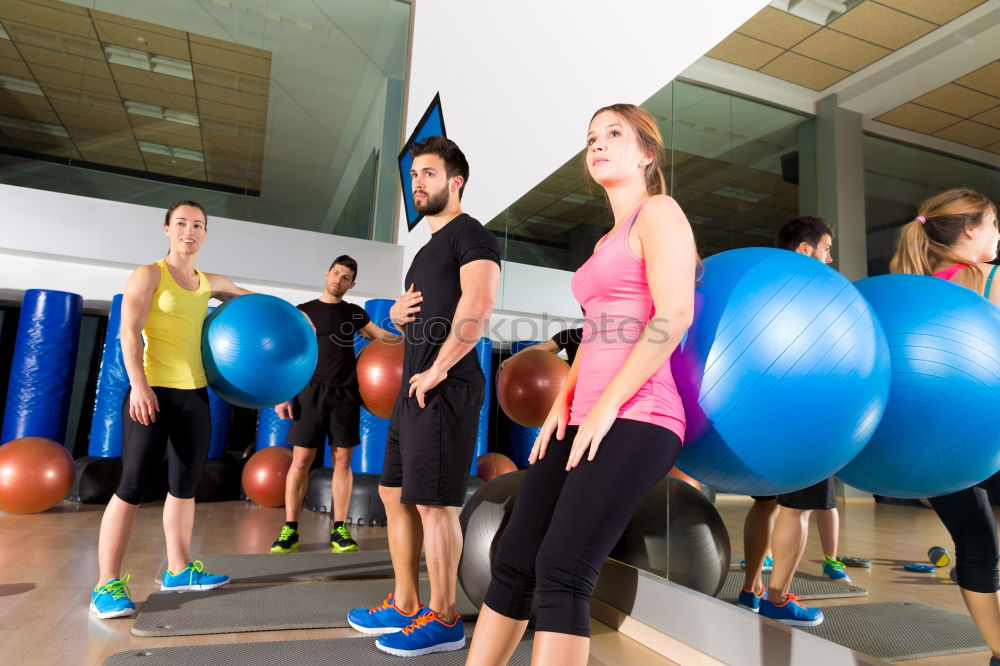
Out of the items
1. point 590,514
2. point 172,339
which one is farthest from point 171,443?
point 590,514

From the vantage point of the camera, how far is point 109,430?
500 centimetres

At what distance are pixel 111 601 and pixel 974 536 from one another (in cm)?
249

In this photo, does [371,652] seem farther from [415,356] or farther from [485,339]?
[485,339]

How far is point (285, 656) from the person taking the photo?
1810mm

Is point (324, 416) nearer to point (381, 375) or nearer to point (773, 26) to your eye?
point (381, 375)

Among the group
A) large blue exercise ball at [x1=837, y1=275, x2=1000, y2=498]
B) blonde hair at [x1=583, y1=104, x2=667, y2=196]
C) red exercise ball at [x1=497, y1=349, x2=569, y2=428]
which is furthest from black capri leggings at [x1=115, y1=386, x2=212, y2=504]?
large blue exercise ball at [x1=837, y1=275, x2=1000, y2=498]

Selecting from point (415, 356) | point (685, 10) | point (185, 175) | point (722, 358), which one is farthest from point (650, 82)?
point (185, 175)

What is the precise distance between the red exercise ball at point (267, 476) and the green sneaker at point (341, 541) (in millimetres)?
1428

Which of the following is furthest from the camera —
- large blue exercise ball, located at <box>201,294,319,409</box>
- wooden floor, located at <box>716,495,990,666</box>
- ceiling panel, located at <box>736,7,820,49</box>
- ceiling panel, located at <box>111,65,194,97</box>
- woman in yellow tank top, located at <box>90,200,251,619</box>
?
ceiling panel, located at <box>111,65,194,97</box>

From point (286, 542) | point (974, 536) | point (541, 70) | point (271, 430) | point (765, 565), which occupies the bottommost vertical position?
point (286, 542)

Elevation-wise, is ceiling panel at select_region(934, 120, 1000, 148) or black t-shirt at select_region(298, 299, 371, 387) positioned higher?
ceiling panel at select_region(934, 120, 1000, 148)

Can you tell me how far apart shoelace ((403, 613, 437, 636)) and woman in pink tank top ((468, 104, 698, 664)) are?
2.56 ft

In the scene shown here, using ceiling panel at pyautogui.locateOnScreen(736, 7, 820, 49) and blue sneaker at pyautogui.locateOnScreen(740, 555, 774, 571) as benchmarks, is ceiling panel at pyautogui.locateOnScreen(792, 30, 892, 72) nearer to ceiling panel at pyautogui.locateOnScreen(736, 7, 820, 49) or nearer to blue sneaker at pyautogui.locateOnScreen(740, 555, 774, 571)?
ceiling panel at pyautogui.locateOnScreen(736, 7, 820, 49)

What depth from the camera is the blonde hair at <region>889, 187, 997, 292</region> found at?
1.45 meters
